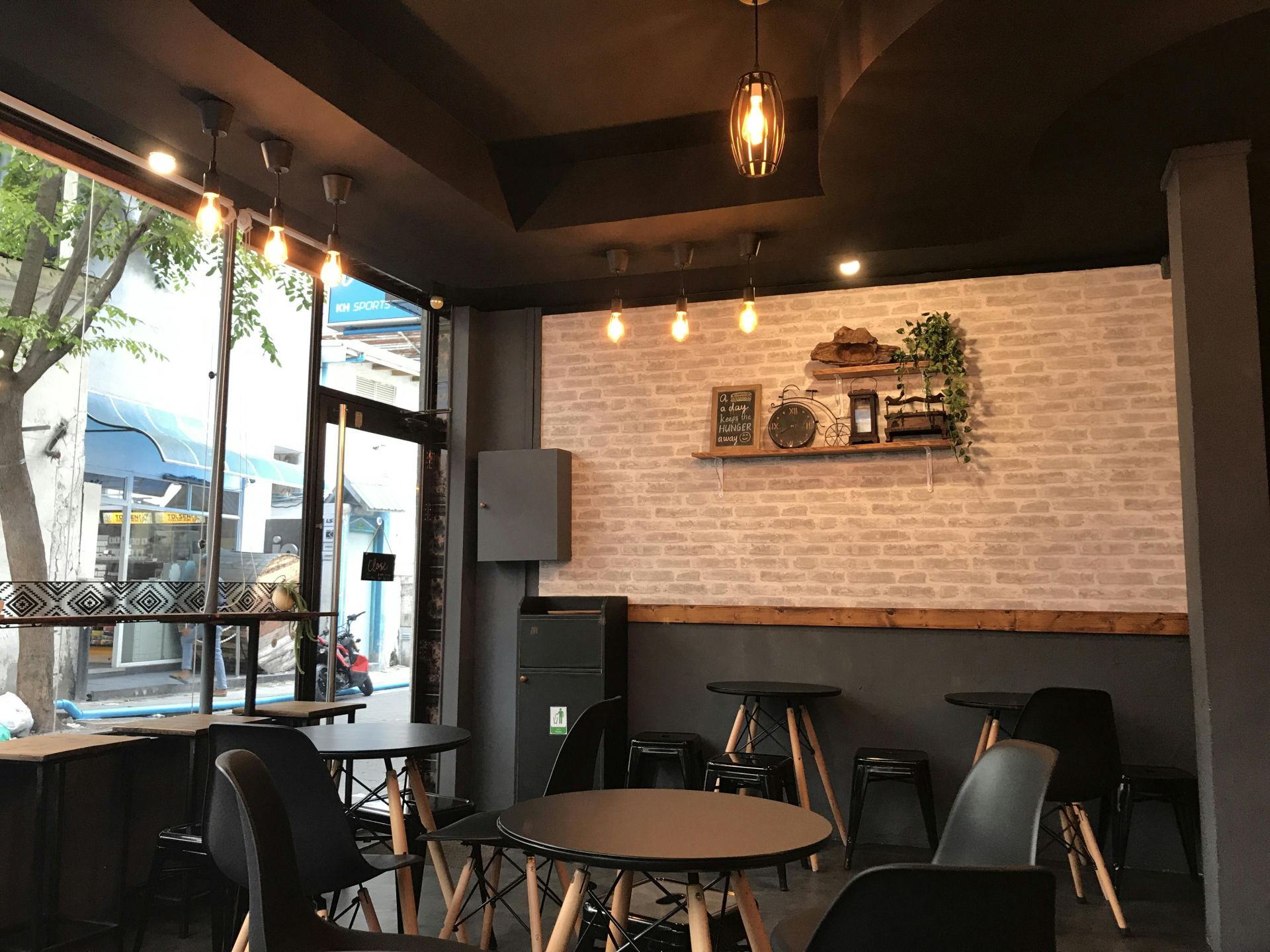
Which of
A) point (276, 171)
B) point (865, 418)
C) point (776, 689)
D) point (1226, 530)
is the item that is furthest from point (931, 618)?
point (276, 171)

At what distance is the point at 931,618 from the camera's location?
5.21 meters

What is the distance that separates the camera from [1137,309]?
511 cm

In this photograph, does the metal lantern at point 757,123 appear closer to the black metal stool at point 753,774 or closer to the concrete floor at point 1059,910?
the concrete floor at point 1059,910

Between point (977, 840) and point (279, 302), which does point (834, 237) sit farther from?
point (977, 840)

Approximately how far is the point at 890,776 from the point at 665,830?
2.72 m

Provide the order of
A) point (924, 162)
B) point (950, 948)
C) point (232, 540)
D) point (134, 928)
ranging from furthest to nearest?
point (232, 540) → point (924, 162) → point (134, 928) → point (950, 948)

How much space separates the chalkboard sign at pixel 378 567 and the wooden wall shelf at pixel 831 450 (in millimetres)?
1921

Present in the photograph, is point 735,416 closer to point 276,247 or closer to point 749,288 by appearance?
point 749,288

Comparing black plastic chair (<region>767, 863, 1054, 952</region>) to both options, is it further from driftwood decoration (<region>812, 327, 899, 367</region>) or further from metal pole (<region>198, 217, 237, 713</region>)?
driftwood decoration (<region>812, 327, 899, 367</region>)

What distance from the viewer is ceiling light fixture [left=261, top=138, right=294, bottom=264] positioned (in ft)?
11.7

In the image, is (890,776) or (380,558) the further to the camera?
(380,558)

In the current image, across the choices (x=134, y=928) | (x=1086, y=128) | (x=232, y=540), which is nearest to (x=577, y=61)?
(x=1086, y=128)

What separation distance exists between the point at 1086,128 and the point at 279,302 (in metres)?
3.80

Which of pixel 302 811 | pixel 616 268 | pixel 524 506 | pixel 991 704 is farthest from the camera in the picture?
pixel 524 506
